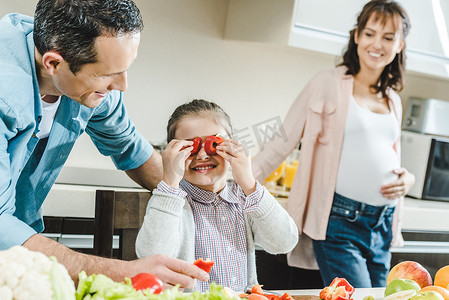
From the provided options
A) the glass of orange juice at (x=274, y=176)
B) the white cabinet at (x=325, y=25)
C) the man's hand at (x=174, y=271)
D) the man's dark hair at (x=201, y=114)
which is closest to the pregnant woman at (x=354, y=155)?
the white cabinet at (x=325, y=25)

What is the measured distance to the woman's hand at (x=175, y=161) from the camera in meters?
1.26

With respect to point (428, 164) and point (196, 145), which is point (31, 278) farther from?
point (428, 164)

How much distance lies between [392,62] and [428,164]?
918mm

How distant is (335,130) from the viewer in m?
1.96

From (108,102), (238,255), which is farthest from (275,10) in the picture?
(238,255)

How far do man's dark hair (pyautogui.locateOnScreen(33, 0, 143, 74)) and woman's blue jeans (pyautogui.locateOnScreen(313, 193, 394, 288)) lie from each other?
1139 mm

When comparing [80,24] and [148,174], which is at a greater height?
[80,24]

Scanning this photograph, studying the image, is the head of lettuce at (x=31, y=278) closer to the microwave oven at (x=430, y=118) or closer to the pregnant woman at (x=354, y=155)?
the pregnant woman at (x=354, y=155)

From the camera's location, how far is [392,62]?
2064 mm

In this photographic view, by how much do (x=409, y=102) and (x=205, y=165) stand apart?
2157mm

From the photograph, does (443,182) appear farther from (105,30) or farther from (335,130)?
(105,30)

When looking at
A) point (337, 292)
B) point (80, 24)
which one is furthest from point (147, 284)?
point (80, 24)

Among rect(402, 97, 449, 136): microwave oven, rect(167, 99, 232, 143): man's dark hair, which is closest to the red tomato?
rect(167, 99, 232, 143): man's dark hair

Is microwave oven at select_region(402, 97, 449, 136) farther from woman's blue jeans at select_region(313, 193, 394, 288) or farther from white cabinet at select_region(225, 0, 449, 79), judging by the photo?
woman's blue jeans at select_region(313, 193, 394, 288)
